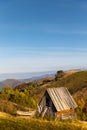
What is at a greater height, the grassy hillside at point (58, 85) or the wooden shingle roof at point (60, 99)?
the wooden shingle roof at point (60, 99)

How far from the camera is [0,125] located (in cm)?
2484

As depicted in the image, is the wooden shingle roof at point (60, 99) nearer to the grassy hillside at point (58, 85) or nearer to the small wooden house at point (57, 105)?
the small wooden house at point (57, 105)

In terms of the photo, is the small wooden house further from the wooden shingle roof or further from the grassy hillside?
the grassy hillside

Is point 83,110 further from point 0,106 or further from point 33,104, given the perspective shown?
point 0,106

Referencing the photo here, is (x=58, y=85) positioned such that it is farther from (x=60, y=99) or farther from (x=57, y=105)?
(x=57, y=105)

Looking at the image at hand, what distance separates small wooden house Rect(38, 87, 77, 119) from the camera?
1705 inches

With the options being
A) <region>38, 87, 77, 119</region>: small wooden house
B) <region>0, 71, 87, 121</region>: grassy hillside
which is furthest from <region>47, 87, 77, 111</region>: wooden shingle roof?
<region>0, 71, 87, 121</region>: grassy hillside

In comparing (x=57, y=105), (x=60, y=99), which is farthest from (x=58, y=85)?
(x=57, y=105)

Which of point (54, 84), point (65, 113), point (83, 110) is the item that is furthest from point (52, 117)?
point (54, 84)

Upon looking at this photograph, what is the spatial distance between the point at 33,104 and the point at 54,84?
77388 millimetres

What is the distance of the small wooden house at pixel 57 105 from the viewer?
4331 cm

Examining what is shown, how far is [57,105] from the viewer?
43.4 metres

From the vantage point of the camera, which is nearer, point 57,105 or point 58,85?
point 57,105

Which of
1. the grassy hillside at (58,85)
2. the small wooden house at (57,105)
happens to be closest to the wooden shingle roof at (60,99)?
the small wooden house at (57,105)
